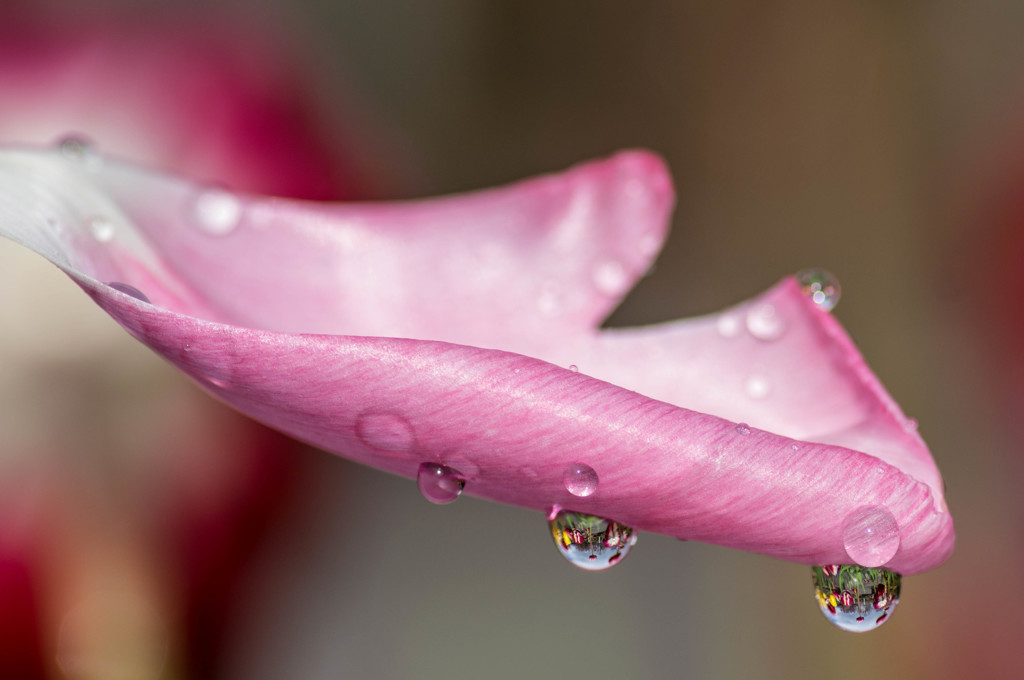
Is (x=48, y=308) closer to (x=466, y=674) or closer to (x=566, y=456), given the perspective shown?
(x=466, y=674)

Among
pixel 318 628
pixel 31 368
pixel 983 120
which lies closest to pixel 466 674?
pixel 318 628

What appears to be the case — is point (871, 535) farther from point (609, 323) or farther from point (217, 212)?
point (609, 323)

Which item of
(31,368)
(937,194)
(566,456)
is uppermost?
(937,194)

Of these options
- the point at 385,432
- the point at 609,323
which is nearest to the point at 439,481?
the point at 385,432

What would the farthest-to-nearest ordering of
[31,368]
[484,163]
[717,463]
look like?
[484,163] < [31,368] < [717,463]

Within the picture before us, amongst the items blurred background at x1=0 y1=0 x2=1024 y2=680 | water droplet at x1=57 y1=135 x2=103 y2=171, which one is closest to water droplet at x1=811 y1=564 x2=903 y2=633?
water droplet at x1=57 y1=135 x2=103 y2=171

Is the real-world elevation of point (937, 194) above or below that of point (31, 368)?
above
